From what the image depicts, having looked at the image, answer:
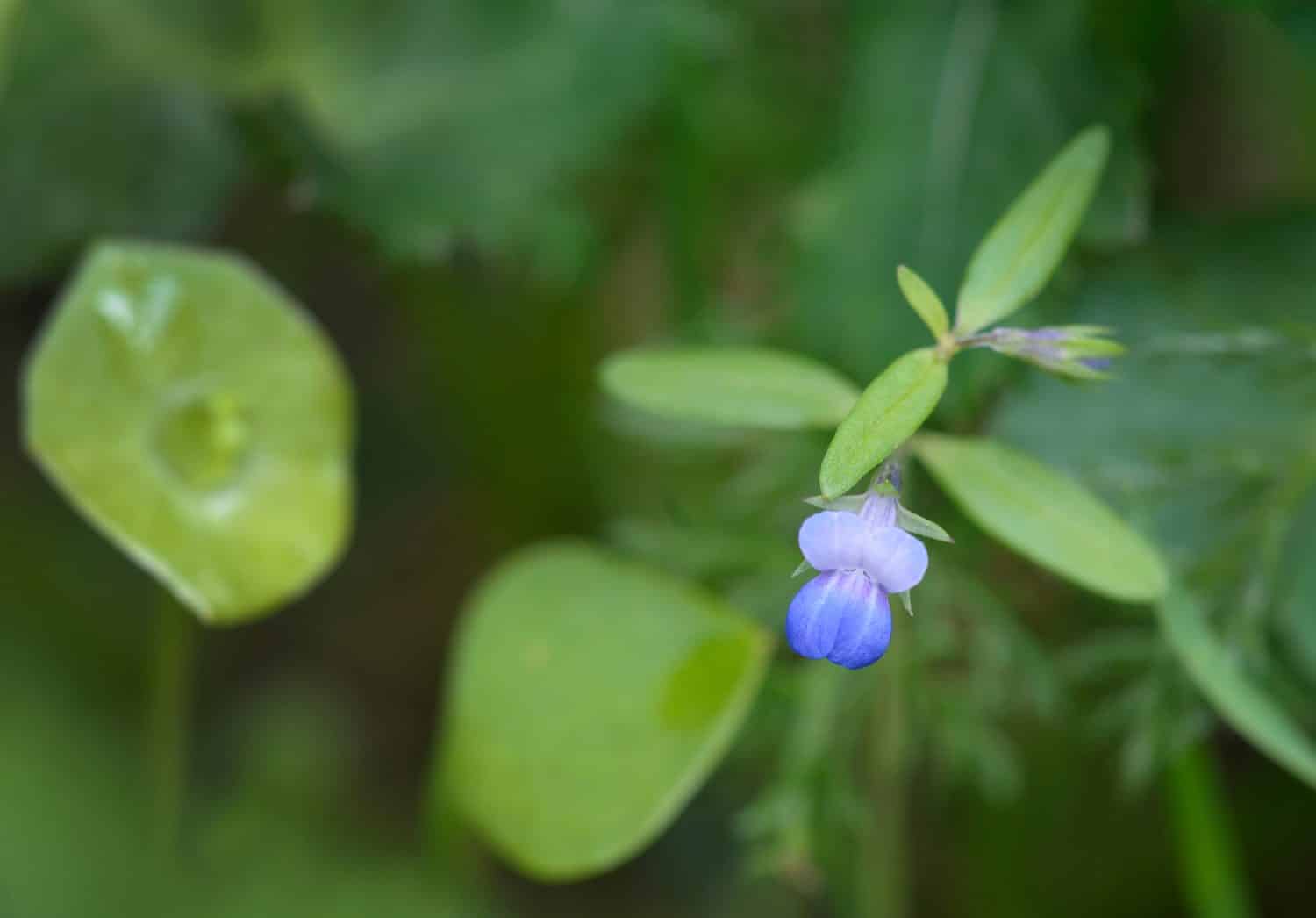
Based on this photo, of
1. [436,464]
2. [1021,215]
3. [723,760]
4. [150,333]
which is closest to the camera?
[1021,215]

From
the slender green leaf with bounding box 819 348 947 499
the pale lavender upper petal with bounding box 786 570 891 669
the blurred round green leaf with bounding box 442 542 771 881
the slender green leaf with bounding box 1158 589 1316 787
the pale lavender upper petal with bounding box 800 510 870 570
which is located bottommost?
the blurred round green leaf with bounding box 442 542 771 881

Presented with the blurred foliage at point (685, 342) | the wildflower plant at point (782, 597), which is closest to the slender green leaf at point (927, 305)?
the wildflower plant at point (782, 597)

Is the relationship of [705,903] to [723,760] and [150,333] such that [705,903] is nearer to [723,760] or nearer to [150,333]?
[723,760]

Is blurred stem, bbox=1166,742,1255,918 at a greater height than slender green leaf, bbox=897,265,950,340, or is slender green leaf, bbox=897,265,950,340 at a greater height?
slender green leaf, bbox=897,265,950,340

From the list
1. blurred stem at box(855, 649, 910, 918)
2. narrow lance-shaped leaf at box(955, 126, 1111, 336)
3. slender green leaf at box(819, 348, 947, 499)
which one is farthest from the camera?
blurred stem at box(855, 649, 910, 918)

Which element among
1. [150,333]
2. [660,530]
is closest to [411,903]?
[660,530]

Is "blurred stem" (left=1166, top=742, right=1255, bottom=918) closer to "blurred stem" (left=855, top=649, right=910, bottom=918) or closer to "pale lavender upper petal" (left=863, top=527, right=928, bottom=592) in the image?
"blurred stem" (left=855, top=649, right=910, bottom=918)

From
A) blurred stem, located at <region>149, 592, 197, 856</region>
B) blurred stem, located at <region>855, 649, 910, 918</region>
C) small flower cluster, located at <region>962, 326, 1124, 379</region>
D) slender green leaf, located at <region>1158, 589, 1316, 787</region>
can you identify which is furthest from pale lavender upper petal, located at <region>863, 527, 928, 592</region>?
blurred stem, located at <region>149, 592, 197, 856</region>
